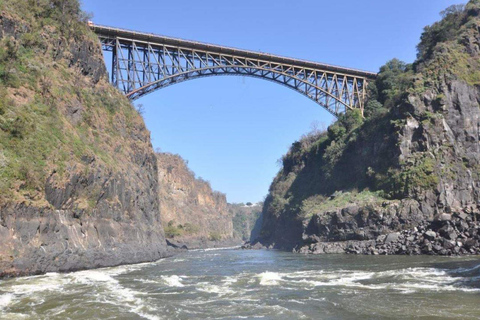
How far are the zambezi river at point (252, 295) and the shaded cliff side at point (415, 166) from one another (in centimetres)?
1391

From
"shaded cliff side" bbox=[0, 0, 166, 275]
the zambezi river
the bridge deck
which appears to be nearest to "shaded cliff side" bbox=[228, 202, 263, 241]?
the bridge deck

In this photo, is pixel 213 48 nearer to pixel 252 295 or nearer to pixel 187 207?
pixel 252 295

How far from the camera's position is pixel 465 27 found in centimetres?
5309

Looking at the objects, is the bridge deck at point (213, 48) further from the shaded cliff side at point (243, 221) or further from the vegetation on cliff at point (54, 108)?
the shaded cliff side at point (243, 221)

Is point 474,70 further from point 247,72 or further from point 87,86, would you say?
point 87,86

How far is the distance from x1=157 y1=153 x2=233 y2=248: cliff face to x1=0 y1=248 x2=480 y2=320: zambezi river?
6221cm

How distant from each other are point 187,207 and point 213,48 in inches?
2336

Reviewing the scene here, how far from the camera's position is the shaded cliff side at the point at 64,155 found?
20.5 m

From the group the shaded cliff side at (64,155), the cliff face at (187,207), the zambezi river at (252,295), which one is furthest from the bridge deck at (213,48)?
the cliff face at (187,207)

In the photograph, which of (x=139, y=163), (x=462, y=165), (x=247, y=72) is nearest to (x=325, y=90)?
(x=247, y=72)

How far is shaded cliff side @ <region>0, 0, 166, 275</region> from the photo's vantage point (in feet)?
67.3

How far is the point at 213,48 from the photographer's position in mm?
51812

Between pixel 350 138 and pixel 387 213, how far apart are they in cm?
2060

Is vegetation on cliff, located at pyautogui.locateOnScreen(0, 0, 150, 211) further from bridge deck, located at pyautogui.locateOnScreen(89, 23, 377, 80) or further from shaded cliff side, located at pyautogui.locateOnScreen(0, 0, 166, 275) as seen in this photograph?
bridge deck, located at pyautogui.locateOnScreen(89, 23, 377, 80)
